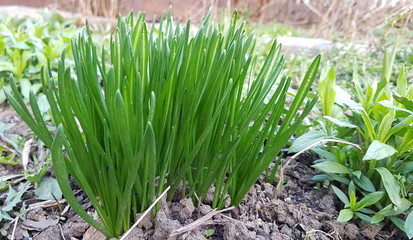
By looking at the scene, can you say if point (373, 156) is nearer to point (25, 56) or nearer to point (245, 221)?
point (245, 221)

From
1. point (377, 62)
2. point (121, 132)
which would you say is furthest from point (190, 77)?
point (377, 62)

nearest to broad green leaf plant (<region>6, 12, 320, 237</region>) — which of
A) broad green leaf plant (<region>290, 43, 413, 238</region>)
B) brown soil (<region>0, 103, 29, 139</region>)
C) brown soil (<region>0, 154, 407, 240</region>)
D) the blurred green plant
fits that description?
brown soil (<region>0, 154, 407, 240</region>)

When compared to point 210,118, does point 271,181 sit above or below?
below

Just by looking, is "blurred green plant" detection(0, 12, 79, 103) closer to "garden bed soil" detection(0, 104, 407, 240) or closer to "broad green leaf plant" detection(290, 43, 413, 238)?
"garden bed soil" detection(0, 104, 407, 240)

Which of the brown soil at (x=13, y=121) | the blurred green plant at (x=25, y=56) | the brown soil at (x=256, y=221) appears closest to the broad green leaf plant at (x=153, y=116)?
the brown soil at (x=256, y=221)

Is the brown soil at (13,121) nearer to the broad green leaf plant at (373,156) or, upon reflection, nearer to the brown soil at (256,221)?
the brown soil at (256,221)

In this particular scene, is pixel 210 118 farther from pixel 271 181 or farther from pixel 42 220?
pixel 42 220
